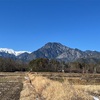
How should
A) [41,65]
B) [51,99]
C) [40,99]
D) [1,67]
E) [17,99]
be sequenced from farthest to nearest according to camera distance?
[41,65]
[1,67]
[17,99]
[40,99]
[51,99]

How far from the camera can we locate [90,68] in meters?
185

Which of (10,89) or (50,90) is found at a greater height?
(10,89)

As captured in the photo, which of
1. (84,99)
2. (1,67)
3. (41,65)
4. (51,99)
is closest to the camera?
(84,99)

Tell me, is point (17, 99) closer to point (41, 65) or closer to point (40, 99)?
point (40, 99)

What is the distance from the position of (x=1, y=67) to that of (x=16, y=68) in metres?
15.4

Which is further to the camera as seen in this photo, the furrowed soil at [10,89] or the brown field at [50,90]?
the furrowed soil at [10,89]

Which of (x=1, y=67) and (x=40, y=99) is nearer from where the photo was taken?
(x=40, y=99)

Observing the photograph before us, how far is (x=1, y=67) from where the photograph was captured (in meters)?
173

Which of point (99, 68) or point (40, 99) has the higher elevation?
point (99, 68)

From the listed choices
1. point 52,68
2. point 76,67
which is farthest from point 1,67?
A: point 76,67

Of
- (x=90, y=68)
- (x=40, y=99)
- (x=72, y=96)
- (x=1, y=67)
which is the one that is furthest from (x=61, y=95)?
(x=90, y=68)

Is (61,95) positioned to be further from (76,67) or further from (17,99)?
(76,67)

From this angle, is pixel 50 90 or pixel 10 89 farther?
pixel 10 89

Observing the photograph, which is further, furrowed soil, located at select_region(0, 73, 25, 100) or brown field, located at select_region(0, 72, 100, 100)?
furrowed soil, located at select_region(0, 73, 25, 100)
